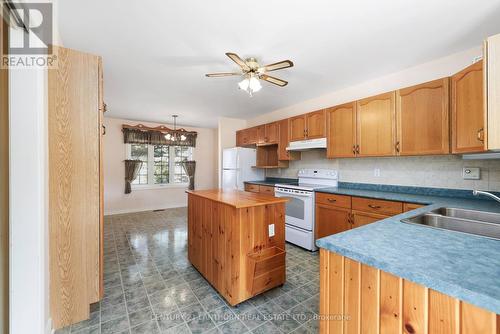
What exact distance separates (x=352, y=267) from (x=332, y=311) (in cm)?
24

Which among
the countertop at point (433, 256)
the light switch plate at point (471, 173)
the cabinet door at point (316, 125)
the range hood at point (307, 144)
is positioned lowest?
the countertop at point (433, 256)

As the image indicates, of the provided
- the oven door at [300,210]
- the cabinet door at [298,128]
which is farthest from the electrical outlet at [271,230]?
the cabinet door at [298,128]

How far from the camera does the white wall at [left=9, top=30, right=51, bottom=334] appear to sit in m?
1.08

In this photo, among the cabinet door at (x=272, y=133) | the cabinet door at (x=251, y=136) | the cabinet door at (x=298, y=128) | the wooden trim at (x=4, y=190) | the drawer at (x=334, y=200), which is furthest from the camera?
the cabinet door at (x=251, y=136)

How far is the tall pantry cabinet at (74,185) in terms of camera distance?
1527 mm

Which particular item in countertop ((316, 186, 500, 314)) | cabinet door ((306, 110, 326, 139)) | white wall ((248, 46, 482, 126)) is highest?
white wall ((248, 46, 482, 126))

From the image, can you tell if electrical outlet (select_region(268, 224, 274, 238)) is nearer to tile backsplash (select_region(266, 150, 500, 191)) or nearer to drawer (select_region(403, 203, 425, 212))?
drawer (select_region(403, 203, 425, 212))

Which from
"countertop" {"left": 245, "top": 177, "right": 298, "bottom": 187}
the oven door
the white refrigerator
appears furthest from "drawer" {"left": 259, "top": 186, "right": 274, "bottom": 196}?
the white refrigerator

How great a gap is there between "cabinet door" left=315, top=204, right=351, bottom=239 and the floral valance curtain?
4399 mm

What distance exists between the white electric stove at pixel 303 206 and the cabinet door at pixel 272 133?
986 mm

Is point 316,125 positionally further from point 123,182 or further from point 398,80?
point 123,182

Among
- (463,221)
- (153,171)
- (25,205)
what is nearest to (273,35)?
(463,221)

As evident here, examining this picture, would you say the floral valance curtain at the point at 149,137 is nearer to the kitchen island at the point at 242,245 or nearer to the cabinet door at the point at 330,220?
the kitchen island at the point at 242,245

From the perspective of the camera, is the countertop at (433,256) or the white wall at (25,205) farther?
the white wall at (25,205)
